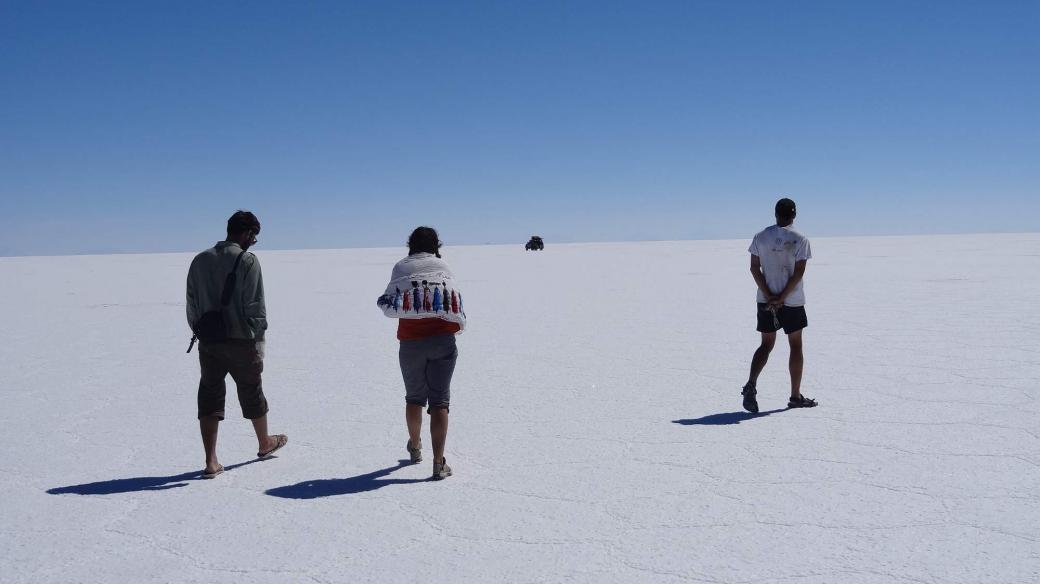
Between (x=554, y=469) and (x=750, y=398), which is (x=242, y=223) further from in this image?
(x=750, y=398)

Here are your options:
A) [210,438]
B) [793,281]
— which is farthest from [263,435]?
[793,281]

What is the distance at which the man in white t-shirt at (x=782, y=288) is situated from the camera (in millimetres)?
6391

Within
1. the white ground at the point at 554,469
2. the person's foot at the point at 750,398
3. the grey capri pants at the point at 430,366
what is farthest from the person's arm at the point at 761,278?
the grey capri pants at the point at 430,366

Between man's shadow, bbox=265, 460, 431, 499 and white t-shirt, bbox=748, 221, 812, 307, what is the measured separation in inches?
131

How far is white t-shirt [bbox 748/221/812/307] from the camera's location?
6395mm

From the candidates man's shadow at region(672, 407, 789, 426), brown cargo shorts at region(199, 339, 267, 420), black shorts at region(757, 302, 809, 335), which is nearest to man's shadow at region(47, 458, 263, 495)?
brown cargo shorts at region(199, 339, 267, 420)

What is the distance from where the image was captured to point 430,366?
4.81m

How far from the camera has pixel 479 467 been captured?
200 inches

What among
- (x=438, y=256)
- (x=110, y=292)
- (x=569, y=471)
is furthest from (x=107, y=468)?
(x=110, y=292)

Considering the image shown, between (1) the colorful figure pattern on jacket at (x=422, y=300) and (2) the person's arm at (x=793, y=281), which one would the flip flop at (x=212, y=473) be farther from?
(2) the person's arm at (x=793, y=281)

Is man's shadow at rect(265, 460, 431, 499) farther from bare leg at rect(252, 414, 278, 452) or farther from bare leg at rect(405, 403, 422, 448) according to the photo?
bare leg at rect(252, 414, 278, 452)

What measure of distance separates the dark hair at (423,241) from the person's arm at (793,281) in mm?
3026

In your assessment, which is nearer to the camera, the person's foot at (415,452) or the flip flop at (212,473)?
the flip flop at (212,473)

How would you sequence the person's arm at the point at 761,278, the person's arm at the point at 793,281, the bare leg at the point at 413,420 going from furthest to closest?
the person's arm at the point at 761,278 < the person's arm at the point at 793,281 < the bare leg at the point at 413,420
